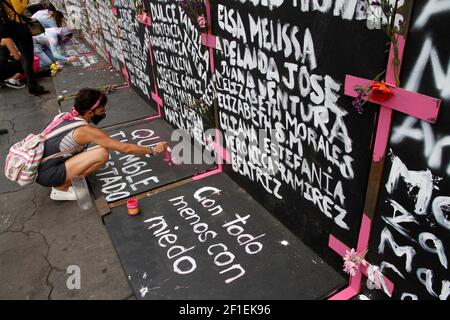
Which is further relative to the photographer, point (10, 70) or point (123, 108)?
point (10, 70)

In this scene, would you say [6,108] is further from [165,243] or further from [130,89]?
[165,243]

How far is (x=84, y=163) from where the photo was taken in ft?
12.9

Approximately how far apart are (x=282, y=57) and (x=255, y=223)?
1.48m

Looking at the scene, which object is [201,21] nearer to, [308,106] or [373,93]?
[308,106]

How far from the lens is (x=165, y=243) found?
3121 millimetres

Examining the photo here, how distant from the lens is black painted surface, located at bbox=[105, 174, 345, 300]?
2.62 m

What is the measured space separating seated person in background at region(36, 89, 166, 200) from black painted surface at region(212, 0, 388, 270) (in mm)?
1359

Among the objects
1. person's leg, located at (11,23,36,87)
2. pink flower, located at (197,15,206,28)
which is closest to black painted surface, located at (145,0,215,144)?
pink flower, located at (197,15,206,28)

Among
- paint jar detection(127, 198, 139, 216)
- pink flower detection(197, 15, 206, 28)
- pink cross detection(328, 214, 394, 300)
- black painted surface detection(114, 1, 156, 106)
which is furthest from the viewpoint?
black painted surface detection(114, 1, 156, 106)

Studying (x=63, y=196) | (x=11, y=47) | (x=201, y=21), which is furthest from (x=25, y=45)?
(x=201, y=21)

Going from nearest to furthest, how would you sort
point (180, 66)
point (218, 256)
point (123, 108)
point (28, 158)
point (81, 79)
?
1. point (218, 256)
2. point (28, 158)
3. point (180, 66)
4. point (123, 108)
5. point (81, 79)

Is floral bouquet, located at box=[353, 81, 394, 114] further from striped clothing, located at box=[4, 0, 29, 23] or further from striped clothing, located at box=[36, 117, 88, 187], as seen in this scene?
striped clothing, located at box=[4, 0, 29, 23]

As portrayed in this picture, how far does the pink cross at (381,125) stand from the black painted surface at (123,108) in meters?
4.18

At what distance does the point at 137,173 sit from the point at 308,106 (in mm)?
2471
